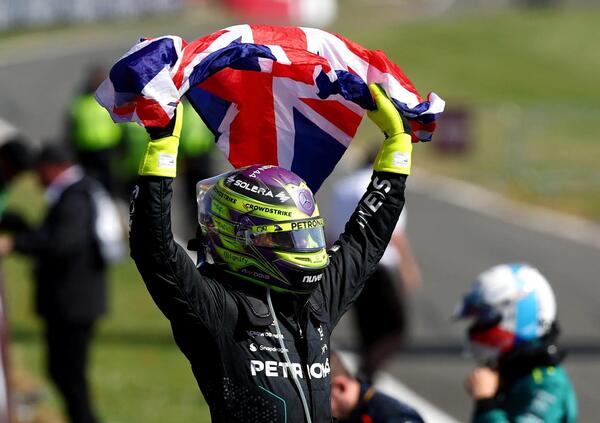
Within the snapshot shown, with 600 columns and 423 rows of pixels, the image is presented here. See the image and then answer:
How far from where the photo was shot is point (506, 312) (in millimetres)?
5723

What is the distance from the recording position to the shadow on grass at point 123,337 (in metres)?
13.1

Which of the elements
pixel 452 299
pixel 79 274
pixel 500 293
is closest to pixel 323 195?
pixel 452 299

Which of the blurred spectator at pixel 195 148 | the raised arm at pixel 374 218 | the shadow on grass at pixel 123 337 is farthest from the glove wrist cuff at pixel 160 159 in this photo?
the blurred spectator at pixel 195 148

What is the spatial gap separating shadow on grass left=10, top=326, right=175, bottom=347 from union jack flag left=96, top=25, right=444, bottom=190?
8.15 metres

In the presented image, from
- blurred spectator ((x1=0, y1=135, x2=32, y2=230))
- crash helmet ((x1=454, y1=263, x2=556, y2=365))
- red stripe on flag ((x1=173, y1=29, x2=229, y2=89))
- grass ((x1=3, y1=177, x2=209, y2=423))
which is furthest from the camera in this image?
grass ((x1=3, y1=177, x2=209, y2=423))

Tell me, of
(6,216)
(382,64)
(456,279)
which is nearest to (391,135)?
(382,64)

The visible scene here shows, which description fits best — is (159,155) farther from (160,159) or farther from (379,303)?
(379,303)

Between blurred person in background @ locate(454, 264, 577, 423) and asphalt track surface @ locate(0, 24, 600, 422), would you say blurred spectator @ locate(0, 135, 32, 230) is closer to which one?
asphalt track surface @ locate(0, 24, 600, 422)

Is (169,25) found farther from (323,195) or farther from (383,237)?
(383,237)

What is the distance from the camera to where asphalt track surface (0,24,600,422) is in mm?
11664

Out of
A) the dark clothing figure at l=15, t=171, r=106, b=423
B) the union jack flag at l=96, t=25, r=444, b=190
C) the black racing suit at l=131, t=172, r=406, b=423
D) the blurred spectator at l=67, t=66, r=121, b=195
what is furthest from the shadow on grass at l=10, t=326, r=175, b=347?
the black racing suit at l=131, t=172, r=406, b=423

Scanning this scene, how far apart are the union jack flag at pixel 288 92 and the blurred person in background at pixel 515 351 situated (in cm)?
121

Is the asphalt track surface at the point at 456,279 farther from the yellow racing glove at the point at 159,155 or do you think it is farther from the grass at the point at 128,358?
the yellow racing glove at the point at 159,155

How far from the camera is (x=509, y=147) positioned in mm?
23828
